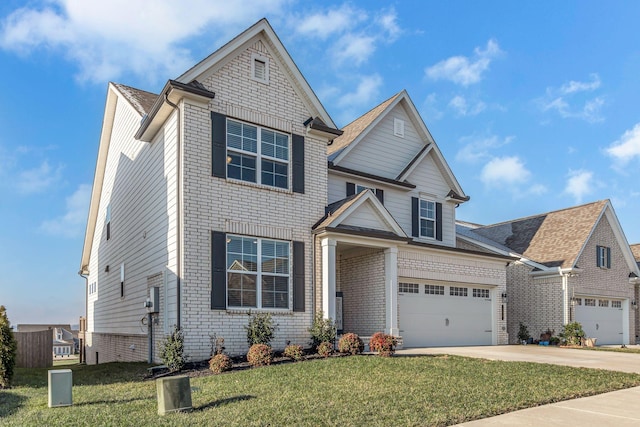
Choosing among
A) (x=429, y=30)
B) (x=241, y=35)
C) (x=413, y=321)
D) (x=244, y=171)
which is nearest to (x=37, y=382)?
(x=244, y=171)

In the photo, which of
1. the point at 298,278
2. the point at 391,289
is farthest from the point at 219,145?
the point at 391,289

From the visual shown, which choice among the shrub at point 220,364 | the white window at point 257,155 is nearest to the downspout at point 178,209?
the white window at point 257,155

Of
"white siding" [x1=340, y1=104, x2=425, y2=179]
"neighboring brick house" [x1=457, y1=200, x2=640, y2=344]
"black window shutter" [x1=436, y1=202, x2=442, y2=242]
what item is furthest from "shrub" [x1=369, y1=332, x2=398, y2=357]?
"neighboring brick house" [x1=457, y1=200, x2=640, y2=344]

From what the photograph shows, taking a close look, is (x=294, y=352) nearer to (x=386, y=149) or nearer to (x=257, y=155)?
(x=257, y=155)

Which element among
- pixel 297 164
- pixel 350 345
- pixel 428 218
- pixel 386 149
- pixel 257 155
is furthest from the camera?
pixel 428 218

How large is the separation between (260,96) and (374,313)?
7.25 metres

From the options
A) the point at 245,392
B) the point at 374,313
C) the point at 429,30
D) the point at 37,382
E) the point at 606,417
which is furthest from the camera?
the point at 374,313

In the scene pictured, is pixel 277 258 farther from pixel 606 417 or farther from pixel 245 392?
pixel 606 417

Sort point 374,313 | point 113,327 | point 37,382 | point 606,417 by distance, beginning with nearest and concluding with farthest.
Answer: point 606,417
point 37,382
point 374,313
point 113,327

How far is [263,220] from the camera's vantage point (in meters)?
13.8

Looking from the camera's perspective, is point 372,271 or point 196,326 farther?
point 372,271

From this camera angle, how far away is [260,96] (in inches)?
565

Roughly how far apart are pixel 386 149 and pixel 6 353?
13393 mm

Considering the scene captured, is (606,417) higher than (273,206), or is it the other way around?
(273,206)
